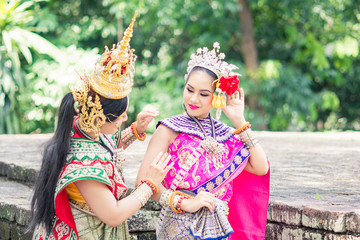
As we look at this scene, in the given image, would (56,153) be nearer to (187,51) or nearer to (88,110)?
(88,110)

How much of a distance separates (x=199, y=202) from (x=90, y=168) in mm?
484

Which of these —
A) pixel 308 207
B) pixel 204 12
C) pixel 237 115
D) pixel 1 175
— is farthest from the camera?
pixel 204 12

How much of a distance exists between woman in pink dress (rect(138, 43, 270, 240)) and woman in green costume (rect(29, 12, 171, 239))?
0.12 m

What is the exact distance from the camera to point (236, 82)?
2.39 metres

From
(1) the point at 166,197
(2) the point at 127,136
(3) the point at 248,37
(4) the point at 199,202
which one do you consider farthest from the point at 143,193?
(3) the point at 248,37

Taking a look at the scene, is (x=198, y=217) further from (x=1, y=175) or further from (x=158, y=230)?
(x=1, y=175)

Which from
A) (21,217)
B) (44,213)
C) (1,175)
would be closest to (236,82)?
(44,213)

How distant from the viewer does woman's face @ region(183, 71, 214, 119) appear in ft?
8.00

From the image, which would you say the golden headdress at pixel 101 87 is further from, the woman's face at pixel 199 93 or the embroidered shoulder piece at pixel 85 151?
the woman's face at pixel 199 93

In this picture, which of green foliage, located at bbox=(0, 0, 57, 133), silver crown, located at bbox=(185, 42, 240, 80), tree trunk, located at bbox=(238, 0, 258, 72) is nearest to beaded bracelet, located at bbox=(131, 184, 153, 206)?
silver crown, located at bbox=(185, 42, 240, 80)

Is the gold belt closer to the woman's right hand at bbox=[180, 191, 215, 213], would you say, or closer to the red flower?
the woman's right hand at bbox=[180, 191, 215, 213]

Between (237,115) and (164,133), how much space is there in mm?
347

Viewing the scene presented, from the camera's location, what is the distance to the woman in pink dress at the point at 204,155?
234cm

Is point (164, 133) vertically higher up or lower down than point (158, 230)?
higher up
